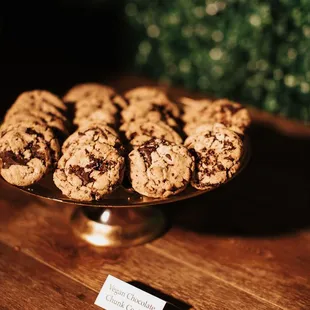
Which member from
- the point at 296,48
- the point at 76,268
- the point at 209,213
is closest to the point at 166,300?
A: the point at 76,268

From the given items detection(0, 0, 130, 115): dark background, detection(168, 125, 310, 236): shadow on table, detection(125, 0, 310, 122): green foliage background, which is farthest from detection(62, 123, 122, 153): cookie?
detection(0, 0, 130, 115): dark background

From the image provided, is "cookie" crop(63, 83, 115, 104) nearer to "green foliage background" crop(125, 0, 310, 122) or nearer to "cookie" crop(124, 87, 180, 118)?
"cookie" crop(124, 87, 180, 118)

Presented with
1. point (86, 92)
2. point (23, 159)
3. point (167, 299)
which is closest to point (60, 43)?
point (86, 92)

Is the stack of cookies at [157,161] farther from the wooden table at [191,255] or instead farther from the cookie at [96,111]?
the wooden table at [191,255]

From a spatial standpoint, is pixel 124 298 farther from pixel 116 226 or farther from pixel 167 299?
pixel 116 226

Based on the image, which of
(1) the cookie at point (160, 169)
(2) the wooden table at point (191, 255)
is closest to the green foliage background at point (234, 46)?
(2) the wooden table at point (191, 255)

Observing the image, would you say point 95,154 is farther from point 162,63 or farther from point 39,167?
point 162,63
